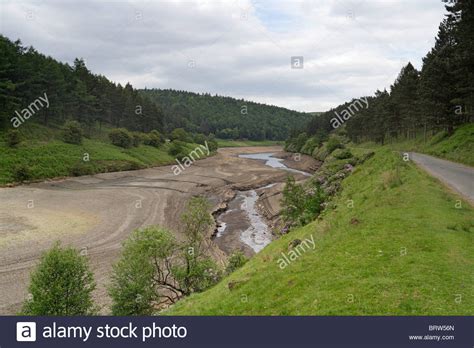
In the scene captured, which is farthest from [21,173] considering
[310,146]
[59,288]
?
[310,146]

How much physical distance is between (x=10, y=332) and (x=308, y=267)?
13952mm

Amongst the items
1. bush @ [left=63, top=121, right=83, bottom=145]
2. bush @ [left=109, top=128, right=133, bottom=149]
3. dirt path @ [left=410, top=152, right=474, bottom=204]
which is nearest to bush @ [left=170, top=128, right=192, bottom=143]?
bush @ [left=109, top=128, right=133, bottom=149]

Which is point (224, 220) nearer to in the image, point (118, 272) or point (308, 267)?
point (118, 272)

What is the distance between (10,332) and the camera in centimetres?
1521

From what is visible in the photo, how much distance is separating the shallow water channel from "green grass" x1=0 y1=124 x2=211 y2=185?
1684 inches

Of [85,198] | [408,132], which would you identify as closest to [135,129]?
[85,198]

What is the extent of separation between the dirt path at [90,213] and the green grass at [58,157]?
3384 millimetres

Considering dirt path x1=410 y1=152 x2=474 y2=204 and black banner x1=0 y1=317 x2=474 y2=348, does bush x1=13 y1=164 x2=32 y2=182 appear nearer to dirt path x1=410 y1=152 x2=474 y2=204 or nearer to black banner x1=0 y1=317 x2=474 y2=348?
black banner x1=0 y1=317 x2=474 y2=348

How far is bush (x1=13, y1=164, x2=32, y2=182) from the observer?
74750mm

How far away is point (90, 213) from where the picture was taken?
55938 mm

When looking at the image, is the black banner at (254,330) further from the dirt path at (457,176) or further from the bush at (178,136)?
the bush at (178,136)

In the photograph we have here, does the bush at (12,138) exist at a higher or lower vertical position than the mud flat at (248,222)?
higher

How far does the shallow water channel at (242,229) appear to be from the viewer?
47562 millimetres

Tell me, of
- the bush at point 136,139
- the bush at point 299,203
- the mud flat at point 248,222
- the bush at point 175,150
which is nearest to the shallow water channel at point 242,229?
the mud flat at point 248,222
